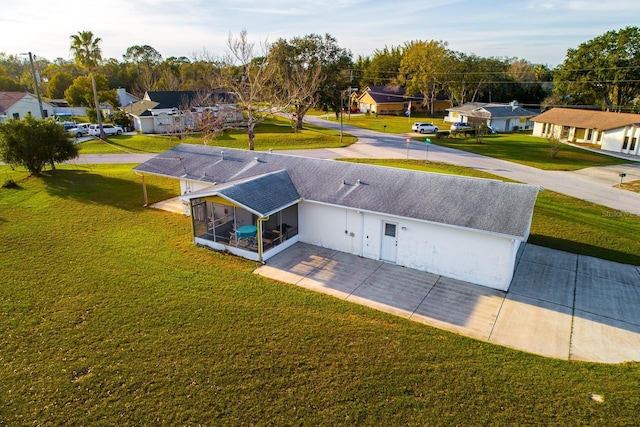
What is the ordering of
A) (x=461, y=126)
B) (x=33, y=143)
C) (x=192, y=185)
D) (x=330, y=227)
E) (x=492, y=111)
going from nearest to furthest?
(x=330, y=227) < (x=192, y=185) < (x=33, y=143) < (x=461, y=126) < (x=492, y=111)

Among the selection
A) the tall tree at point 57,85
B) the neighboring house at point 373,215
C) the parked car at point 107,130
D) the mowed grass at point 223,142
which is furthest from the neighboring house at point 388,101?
the neighboring house at point 373,215

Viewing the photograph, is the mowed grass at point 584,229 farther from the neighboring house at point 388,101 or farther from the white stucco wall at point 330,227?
the neighboring house at point 388,101

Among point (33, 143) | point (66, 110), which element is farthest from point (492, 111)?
point (66, 110)

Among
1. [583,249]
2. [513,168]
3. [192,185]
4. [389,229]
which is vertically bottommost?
[583,249]

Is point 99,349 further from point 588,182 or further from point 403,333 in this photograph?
point 588,182

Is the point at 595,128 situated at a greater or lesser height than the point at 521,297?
greater

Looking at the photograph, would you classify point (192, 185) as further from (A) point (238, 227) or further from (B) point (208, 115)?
(B) point (208, 115)
